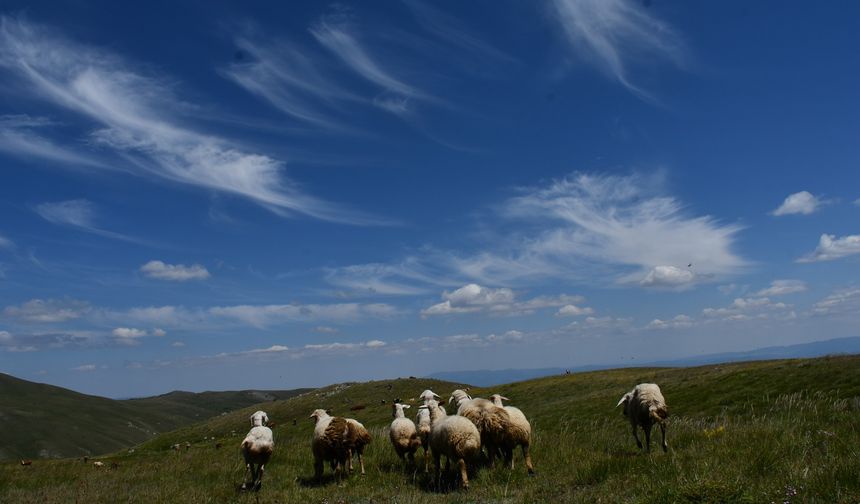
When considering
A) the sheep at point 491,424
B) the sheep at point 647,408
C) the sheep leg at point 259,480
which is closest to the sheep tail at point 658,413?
the sheep at point 647,408

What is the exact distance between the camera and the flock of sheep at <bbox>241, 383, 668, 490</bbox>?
1218 cm

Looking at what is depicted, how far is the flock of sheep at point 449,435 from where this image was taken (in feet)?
40.0

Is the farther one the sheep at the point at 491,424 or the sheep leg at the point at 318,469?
the sheep leg at the point at 318,469

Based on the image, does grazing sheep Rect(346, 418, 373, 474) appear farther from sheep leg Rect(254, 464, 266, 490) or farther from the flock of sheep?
sheep leg Rect(254, 464, 266, 490)

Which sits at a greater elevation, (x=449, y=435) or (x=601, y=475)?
(x=449, y=435)

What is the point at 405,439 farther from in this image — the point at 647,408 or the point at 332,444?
the point at 647,408

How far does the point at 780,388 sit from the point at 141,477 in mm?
37589

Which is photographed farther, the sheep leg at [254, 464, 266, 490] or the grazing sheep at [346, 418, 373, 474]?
the grazing sheep at [346, 418, 373, 474]

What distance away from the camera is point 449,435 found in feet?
39.7

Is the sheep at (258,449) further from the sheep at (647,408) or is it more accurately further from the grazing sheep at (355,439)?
the sheep at (647,408)

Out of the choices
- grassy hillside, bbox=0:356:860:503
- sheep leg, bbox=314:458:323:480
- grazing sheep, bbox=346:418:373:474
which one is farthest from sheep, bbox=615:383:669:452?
sheep leg, bbox=314:458:323:480

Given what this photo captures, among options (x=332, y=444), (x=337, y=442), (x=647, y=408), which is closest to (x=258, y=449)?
(x=332, y=444)

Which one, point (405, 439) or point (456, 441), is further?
point (405, 439)

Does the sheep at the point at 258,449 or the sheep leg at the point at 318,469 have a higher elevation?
the sheep at the point at 258,449
